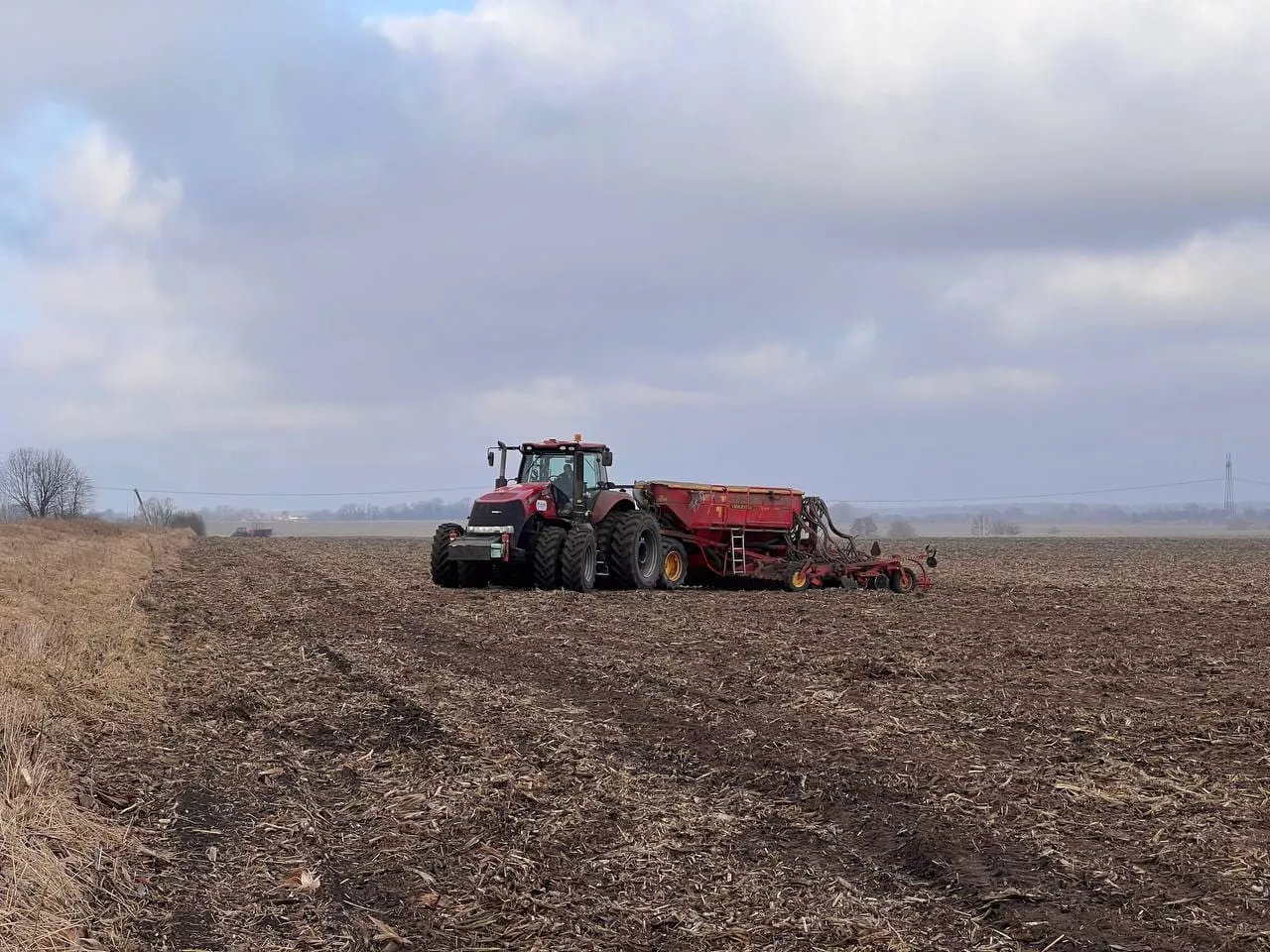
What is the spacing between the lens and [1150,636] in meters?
13.4

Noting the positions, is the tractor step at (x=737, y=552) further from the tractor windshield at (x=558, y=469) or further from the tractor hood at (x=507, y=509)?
the tractor hood at (x=507, y=509)

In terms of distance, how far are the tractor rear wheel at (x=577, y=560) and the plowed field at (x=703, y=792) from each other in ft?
16.8

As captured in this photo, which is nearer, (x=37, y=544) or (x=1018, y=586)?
(x=1018, y=586)

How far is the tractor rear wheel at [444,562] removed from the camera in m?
19.8

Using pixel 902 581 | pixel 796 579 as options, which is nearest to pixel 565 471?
pixel 796 579

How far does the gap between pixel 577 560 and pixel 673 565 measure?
2874mm

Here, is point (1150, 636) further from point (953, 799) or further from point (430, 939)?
point (430, 939)

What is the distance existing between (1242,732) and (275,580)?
1979 cm

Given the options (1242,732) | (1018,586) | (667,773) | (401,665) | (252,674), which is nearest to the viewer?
(667,773)

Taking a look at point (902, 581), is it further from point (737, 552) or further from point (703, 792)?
point (703, 792)

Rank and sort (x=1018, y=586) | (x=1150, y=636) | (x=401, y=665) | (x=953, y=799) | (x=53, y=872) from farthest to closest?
(x=1018, y=586) → (x=1150, y=636) → (x=401, y=665) → (x=953, y=799) → (x=53, y=872)

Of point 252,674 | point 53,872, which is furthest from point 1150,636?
point 53,872

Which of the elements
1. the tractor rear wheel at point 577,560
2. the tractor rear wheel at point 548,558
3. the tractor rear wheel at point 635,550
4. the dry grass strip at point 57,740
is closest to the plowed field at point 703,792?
the dry grass strip at point 57,740

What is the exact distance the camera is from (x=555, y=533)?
18.7m
